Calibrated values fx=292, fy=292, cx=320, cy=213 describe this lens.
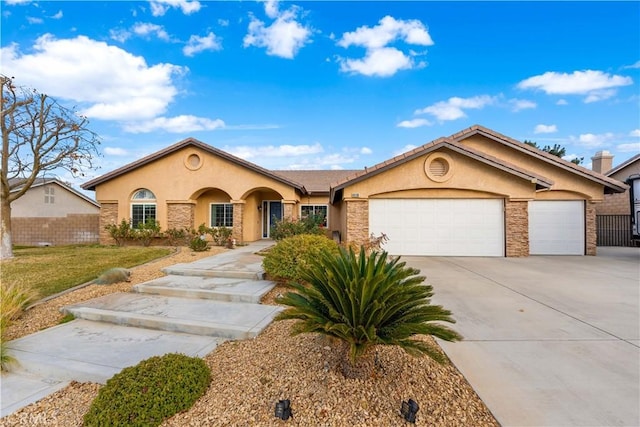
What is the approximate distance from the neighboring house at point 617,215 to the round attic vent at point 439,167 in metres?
12.8

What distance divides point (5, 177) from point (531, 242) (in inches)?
864

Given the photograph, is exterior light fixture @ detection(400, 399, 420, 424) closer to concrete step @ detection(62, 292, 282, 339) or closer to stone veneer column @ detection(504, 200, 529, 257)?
concrete step @ detection(62, 292, 282, 339)

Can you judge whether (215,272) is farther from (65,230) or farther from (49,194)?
(49,194)

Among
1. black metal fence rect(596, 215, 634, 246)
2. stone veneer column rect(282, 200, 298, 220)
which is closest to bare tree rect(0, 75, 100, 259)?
stone veneer column rect(282, 200, 298, 220)

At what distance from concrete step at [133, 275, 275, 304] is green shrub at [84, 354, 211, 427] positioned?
9.58 feet

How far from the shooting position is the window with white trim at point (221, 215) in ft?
56.8

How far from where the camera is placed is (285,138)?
Result: 82.2ft

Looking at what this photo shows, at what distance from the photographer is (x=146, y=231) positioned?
1520cm

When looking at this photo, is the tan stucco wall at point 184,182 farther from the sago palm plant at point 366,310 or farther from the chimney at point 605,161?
the chimney at point 605,161

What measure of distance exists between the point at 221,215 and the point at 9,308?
12.8 metres

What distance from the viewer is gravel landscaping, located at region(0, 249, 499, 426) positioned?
2465mm

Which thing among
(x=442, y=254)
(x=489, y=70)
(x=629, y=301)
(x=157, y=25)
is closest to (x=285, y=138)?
(x=157, y=25)

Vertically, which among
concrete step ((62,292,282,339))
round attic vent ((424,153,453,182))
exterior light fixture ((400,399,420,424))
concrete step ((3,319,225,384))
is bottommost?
concrete step ((3,319,225,384))

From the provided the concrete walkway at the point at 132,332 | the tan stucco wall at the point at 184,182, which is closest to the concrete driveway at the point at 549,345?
the concrete walkway at the point at 132,332
